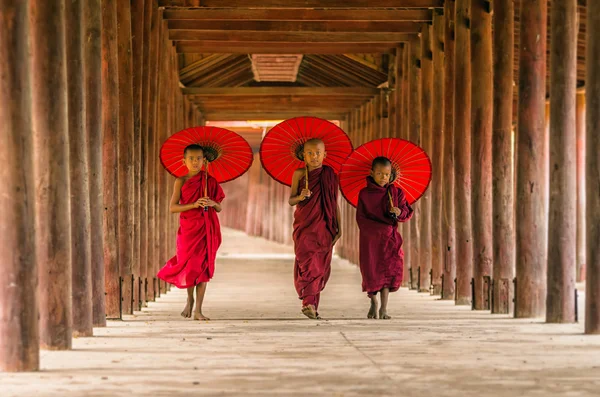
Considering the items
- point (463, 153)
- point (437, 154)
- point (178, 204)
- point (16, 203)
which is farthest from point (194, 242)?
point (437, 154)

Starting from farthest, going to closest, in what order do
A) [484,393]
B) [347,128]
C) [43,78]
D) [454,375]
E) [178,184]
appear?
[347,128], [178,184], [43,78], [454,375], [484,393]

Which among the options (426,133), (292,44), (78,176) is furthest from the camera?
(292,44)

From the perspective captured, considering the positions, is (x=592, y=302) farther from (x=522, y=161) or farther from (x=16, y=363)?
(x=16, y=363)

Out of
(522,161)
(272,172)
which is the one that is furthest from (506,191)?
(272,172)

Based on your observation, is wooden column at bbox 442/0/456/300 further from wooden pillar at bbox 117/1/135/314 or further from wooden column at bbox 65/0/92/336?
wooden column at bbox 65/0/92/336

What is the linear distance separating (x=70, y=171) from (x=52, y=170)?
897mm

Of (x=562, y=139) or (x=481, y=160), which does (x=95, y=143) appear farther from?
(x=481, y=160)

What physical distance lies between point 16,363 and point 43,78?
1.80 meters

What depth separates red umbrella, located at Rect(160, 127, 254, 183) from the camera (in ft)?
33.2

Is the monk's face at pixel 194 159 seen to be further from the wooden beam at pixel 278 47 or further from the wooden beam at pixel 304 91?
the wooden beam at pixel 304 91

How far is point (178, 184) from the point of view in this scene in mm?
9805

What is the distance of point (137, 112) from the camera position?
39.1ft

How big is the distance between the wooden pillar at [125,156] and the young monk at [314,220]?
1.83m

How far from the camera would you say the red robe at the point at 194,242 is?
31.9ft
